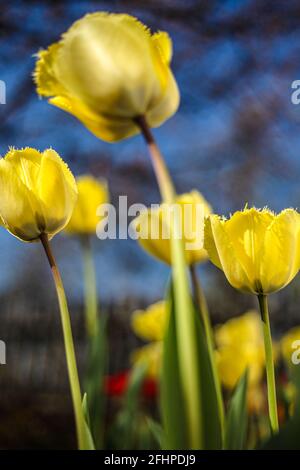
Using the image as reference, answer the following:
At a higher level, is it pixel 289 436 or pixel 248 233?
pixel 248 233

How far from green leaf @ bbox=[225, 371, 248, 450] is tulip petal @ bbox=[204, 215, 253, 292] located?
86mm

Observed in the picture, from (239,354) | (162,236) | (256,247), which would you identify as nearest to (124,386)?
(239,354)

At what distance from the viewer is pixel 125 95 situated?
270 millimetres

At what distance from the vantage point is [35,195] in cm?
31

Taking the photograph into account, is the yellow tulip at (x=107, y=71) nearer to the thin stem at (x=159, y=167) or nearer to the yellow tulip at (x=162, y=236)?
the thin stem at (x=159, y=167)

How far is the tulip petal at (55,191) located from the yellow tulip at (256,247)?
0.23 feet

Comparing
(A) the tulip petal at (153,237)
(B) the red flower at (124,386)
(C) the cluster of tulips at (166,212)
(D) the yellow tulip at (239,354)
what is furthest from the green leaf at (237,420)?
(B) the red flower at (124,386)

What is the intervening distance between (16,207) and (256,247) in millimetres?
120

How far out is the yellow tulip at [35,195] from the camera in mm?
304

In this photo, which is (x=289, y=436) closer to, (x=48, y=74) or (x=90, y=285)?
(x=48, y=74)
